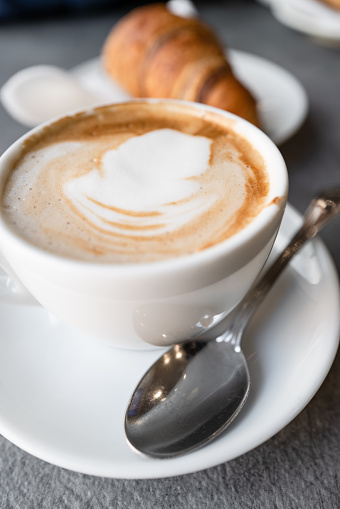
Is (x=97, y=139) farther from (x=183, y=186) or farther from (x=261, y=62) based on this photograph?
(x=261, y=62)

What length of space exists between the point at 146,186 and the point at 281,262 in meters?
0.25

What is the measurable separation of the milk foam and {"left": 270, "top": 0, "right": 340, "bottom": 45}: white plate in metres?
0.98

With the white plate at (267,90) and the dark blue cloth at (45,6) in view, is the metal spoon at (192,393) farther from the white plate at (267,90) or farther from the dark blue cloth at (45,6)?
the dark blue cloth at (45,6)

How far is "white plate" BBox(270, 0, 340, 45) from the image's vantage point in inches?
60.3

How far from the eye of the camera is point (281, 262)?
80 centimetres

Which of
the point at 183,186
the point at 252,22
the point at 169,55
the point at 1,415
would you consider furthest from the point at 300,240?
the point at 252,22

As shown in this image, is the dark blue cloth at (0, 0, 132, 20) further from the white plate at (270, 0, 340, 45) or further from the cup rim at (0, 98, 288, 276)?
the cup rim at (0, 98, 288, 276)

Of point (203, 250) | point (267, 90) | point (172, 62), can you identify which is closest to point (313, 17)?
point (267, 90)

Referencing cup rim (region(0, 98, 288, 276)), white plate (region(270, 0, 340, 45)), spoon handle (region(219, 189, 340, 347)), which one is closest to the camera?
cup rim (region(0, 98, 288, 276))

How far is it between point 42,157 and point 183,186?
0.21m

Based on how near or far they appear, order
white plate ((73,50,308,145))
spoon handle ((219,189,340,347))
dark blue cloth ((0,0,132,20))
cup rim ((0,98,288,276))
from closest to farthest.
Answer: cup rim ((0,98,288,276)) → spoon handle ((219,189,340,347)) → white plate ((73,50,308,145)) → dark blue cloth ((0,0,132,20))

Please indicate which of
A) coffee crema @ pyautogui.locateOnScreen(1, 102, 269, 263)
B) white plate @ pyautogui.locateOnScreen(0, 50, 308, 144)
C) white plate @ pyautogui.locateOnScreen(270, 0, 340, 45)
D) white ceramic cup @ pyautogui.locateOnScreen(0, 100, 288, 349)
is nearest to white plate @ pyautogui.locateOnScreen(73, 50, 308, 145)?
white plate @ pyautogui.locateOnScreen(0, 50, 308, 144)

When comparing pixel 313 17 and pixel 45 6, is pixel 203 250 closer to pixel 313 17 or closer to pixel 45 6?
pixel 313 17

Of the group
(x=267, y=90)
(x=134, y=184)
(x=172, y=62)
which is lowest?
(x=267, y=90)
